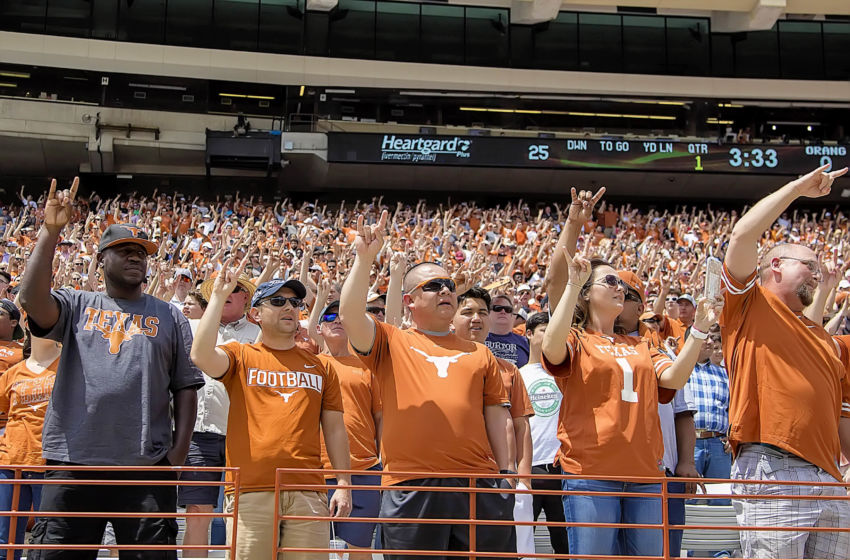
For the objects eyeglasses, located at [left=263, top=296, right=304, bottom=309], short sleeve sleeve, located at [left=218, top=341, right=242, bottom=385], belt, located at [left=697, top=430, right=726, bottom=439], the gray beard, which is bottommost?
belt, located at [left=697, top=430, right=726, bottom=439]

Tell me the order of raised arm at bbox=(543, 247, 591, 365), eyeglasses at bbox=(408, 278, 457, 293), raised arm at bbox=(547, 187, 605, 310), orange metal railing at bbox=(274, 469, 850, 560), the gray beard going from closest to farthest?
orange metal railing at bbox=(274, 469, 850, 560) < raised arm at bbox=(543, 247, 591, 365) < the gray beard < eyeglasses at bbox=(408, 278, 457, 293) < raised arm at bbox=(547, 187, 605, 310)

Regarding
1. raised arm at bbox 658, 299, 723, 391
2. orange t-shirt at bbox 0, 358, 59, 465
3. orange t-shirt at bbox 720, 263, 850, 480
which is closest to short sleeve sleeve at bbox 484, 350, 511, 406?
raised arm at bbox 658, 299, 723, 391

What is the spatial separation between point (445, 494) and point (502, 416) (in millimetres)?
553

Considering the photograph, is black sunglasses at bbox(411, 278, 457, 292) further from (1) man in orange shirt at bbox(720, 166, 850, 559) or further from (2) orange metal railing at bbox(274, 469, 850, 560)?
(1) man in orange shirt at bbox(720, 166, 850, 559)

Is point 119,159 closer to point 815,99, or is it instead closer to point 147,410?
point 815,99

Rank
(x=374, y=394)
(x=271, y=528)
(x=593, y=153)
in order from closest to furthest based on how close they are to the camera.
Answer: (x=271, y=528) → (x=374, y=394) → (x=593, y=153)

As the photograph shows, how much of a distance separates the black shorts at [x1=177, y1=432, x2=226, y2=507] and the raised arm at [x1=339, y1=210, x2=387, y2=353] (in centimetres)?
189

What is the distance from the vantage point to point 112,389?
12.7 ft

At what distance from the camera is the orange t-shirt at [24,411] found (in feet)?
16.3

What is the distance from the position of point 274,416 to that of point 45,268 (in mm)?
1195

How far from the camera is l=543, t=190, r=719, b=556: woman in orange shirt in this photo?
3902mm

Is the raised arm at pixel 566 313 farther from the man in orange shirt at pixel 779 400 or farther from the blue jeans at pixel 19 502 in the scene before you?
the blue jeans at pixel 19 502

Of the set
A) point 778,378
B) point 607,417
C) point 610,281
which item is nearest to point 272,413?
point 607,417

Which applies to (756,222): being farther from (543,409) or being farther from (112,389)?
(112,389)
